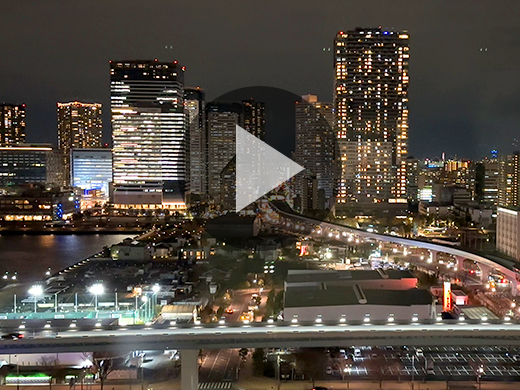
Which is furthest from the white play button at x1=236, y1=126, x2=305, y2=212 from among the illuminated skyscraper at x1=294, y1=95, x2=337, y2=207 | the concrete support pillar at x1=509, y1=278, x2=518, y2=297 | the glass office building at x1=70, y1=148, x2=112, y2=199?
the concrete support pillar at x1=509, y1=278, x2=518, y2=297

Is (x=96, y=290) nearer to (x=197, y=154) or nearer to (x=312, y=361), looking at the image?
(x=312, y=361)

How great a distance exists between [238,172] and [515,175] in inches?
341

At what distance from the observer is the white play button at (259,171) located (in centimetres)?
1500

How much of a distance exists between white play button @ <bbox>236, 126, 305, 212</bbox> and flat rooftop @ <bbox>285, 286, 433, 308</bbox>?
927 cm

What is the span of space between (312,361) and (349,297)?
1007 millimetres

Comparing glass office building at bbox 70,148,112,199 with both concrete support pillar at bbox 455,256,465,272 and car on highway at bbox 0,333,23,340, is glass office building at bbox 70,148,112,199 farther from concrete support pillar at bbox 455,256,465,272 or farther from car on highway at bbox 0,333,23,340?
car on highway at bbox 0,333,23,340

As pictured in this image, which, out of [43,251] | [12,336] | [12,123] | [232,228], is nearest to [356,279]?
[12,336]

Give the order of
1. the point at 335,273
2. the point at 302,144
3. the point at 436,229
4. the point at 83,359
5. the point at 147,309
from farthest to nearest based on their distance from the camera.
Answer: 1. the point at 302,144
2. the point at 436,229
3. the point at 335,273
4. the point at 147,309
5. the point at 83,359

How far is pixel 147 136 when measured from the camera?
1762cm

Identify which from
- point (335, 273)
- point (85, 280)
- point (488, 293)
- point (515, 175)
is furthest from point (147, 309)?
point (515, 175)

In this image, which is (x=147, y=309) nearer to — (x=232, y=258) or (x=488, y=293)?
(x=232, y=258)

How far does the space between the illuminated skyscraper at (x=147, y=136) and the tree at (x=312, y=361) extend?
543 inches

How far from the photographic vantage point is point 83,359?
158 inches

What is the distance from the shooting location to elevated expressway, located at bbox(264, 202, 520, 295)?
6648mm
